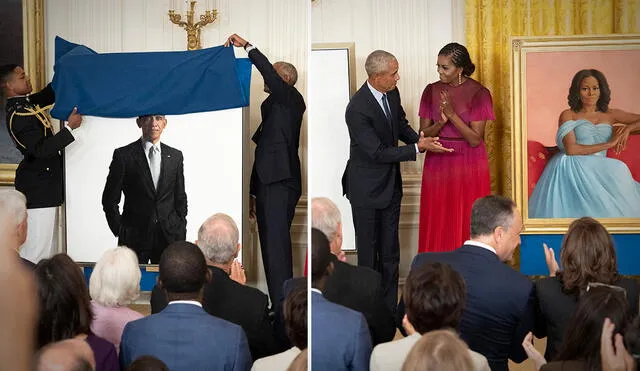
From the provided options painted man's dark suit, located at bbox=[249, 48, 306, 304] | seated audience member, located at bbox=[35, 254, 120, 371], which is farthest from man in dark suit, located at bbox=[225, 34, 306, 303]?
seated audience member, located at bbox=[35, 254, 120, 371]

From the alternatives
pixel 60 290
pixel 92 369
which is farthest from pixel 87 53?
pixel 92 369

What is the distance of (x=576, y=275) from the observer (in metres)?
1.64

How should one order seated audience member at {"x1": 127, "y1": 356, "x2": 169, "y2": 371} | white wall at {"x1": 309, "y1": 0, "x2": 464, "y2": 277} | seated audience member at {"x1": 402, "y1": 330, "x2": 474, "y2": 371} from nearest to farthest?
seated audience member at {"x1": 402, "y1": 330, "x2": 474, "y2": 371}
white wall at {"x1": 309, "y1": 0, "x2": 464, "y2": 277}
seated audience member at {"x1": 127, "y1": 356, "x2": 169, "y2": 371}

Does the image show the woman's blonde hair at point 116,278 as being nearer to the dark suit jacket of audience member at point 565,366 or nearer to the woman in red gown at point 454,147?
the woman in red gown at point 454,147

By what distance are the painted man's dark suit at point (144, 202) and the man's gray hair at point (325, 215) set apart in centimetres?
37

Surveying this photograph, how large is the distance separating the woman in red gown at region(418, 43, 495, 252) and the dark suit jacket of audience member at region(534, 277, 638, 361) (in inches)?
6.7

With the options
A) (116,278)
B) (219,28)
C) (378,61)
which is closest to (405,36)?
(378,61)

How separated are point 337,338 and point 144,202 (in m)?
0.53

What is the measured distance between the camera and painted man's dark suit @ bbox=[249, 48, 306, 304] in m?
2.00

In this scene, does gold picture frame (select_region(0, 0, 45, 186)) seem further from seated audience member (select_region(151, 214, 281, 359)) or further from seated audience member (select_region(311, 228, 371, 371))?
seated audience member (select_region(311, 228, 371, 371))

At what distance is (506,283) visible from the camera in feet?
5.37

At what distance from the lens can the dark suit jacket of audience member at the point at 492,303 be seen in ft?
5.38

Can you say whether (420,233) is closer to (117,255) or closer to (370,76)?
(370,76)

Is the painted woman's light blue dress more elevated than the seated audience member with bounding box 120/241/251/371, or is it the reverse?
the painted woman's light blue dress
